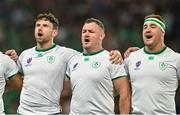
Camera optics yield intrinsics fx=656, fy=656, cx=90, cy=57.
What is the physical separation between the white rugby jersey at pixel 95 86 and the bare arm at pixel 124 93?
7 centimetres

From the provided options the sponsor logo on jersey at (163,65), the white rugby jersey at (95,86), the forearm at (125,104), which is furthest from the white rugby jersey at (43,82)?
Result: the sponsor logo on jersey at (163,65)

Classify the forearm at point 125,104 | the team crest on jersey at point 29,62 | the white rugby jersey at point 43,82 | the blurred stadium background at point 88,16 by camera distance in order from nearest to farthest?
the forearm at point 125,104
the white rugby jersey at point 43,82
the team crest on jersey at point 29,62
the blurred stadium background at point 88,16

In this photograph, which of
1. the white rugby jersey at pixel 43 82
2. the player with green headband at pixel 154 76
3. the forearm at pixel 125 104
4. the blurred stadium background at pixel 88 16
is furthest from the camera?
the blurred stadium background at pixel 88 16

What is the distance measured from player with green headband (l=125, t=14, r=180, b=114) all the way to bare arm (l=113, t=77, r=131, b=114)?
→ 7 cm

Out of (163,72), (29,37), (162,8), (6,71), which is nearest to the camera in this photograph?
(163,72)

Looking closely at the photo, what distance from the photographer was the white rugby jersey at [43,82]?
848 cm

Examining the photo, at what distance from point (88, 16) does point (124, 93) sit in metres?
6.88

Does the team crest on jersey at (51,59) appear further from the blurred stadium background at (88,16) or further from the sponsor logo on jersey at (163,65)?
the blurred stadium background at (88,16)

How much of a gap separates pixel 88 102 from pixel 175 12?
6.93 m

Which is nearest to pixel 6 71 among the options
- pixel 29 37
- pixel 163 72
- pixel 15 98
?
pixel 163 72

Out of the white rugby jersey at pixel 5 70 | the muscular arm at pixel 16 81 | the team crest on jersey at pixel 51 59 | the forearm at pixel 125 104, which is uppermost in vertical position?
the team crest on jersey at pixel 51 59

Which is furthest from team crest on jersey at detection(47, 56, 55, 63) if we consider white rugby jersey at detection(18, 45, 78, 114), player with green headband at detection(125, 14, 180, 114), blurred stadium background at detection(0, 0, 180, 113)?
blurred stadium background at detection(0, 0, 180, 113)

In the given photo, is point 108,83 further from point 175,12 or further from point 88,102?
point 175,12

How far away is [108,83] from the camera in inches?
324
